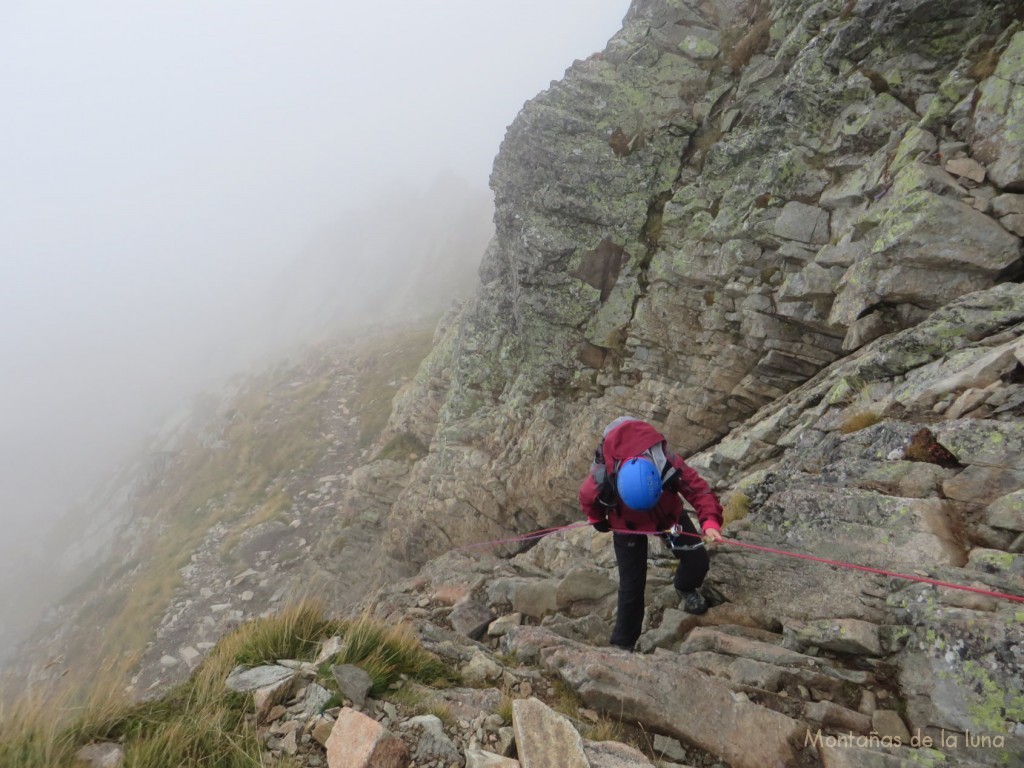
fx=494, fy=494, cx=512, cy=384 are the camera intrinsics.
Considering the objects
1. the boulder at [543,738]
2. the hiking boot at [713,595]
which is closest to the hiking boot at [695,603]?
the hiking boot at [713,595]

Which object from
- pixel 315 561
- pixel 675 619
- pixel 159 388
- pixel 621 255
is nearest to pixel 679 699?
pixel 675 619

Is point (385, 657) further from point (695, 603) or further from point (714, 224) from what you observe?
point (714, 224)

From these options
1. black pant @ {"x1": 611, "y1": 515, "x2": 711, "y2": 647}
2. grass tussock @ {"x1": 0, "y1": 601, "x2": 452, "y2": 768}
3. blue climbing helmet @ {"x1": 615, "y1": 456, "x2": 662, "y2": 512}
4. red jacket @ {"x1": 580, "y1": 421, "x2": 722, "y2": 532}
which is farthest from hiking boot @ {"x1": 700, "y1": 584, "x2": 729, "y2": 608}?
grass tussock @ {"x1": 0, "y1": 601, "x2": 452, "y2": 768}

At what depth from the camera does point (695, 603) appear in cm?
740

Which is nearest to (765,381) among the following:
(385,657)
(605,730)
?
(605,730)

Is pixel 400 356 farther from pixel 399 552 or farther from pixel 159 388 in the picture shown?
pixel 159 388

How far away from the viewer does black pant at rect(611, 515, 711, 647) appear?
730 centimetres

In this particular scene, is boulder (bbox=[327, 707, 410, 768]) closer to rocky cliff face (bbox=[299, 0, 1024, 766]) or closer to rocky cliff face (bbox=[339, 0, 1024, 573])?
rocky cliff face (bbox=[299, 0, 1024, 766])

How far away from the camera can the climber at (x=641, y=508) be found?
254 inches

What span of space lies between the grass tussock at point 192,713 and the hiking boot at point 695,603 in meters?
3.74

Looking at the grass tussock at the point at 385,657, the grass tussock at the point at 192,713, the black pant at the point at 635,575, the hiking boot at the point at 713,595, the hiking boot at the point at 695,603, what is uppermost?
the grass tussock at the point at 192,713

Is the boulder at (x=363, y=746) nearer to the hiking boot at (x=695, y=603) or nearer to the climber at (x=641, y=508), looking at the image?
the climber at (x=641, y=508)

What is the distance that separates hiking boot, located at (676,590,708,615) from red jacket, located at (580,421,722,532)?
3.94 ft

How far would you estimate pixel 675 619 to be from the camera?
7477mm
